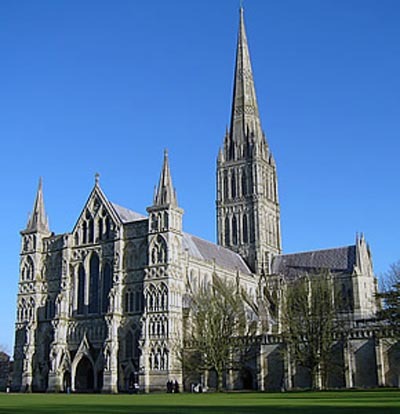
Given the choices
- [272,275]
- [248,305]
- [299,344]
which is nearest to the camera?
[299,344]

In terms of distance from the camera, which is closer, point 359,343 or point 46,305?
point 359,343

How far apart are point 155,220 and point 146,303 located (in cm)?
863

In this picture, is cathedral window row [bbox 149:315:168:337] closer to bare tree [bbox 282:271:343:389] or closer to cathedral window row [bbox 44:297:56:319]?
bare tree [bbox 282:271:343:389]

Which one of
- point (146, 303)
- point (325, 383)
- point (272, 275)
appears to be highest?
point (272, 275)

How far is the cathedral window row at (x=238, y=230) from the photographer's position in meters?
97.4

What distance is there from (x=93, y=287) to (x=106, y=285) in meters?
2.08

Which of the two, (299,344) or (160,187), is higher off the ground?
(160,187)

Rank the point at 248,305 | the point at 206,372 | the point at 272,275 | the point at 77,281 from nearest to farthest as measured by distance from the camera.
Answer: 1. the point at 206,372
2. the point at 77,281
3. the point at 248,305
4. the point at 272,275

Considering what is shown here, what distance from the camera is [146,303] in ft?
215

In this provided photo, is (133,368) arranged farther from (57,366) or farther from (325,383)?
(325,383)

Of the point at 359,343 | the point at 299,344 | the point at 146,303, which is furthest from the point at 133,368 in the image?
the point at 359,343

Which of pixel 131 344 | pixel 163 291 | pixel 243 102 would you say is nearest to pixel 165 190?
pixel 163 291

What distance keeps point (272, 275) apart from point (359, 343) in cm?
3622

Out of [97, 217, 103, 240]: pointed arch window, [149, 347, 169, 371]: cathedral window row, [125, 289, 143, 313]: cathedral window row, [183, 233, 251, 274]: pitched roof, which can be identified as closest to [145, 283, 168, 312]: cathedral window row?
[125, 289, 143, 313]: cathedral window row
